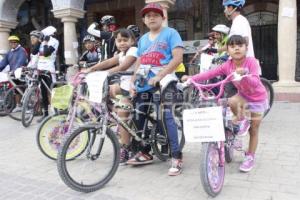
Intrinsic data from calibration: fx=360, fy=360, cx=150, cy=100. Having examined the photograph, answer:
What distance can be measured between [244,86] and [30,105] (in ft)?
14.5

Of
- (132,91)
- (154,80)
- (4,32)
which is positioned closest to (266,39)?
(4,32)

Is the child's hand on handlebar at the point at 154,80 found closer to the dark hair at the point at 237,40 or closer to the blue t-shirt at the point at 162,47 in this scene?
the blue t-shirt at the point at 162,47

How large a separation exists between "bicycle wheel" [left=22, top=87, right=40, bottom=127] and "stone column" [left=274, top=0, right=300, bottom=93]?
4.99 m

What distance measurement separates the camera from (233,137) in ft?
11.7

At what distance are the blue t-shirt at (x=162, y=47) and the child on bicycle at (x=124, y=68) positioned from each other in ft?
1.01

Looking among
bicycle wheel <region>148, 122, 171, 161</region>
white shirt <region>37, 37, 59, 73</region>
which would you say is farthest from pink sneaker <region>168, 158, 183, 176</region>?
white shirt <region>37, 37, 59, 73</region>

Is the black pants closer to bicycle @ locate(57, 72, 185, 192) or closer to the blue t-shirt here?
bicycle @ locate(57, 72, 185, 192)

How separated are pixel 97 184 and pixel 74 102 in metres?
1.00

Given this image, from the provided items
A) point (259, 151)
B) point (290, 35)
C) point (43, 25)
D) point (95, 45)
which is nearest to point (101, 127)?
point (259, 151)

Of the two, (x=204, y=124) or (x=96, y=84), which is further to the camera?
(x=96, y=84)

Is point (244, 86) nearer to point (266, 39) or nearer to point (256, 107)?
point (256, 107)

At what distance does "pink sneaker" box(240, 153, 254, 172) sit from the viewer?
3699 millimetres

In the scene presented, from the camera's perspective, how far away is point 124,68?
3984 millimetres

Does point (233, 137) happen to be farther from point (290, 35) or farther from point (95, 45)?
point (290, 35)
